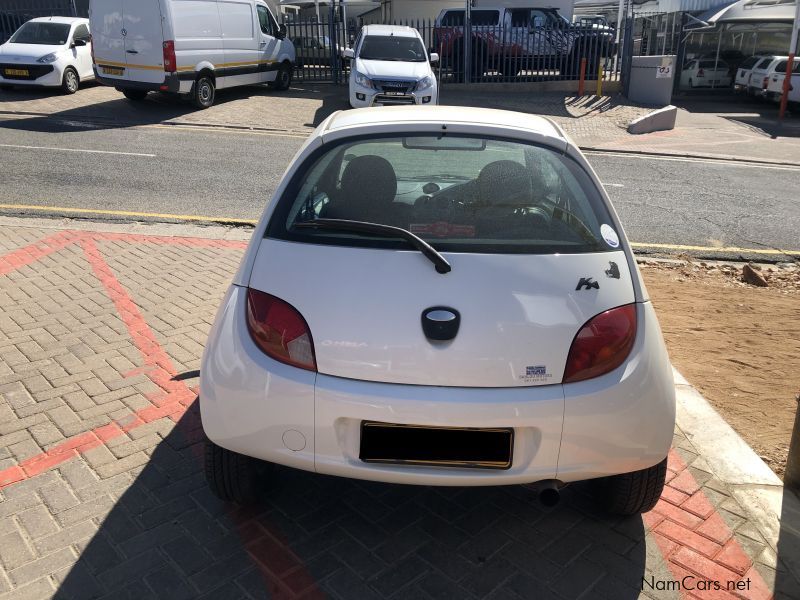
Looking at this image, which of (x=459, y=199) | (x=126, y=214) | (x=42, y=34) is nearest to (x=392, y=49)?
(x=42, y=34)

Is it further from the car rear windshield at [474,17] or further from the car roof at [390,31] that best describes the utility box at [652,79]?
the car roof at [390,31]

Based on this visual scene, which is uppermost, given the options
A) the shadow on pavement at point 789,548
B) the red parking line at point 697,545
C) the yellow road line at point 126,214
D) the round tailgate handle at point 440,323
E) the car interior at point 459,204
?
the car interior at point 459,204

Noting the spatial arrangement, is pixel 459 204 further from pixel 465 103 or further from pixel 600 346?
pixel 465 103

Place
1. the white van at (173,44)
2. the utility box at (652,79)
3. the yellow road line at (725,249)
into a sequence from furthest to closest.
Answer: the utility box at (652,79) → the white van at (173,44) → the yellow road line at (725,249)

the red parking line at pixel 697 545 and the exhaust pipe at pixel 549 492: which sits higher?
the exhaust pipe at pixel 549 492

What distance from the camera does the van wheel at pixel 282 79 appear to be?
19.5 meters

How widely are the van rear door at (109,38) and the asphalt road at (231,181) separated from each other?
174 cm

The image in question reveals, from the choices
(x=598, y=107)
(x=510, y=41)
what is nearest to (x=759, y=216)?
(x=598, y=107)

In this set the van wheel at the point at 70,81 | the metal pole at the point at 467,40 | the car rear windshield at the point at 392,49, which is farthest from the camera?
the metal pole at the point at 467,40

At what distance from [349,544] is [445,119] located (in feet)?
6.37

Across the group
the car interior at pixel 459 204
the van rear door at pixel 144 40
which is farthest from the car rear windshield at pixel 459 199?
the van rear door at pixel 144 40

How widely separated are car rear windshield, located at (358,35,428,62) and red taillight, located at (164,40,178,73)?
4.19 metres

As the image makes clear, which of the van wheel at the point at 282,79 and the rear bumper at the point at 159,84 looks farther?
the van wheel at the point at 282,79

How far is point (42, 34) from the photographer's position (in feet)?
56.6
